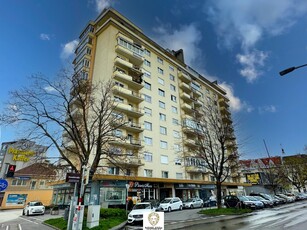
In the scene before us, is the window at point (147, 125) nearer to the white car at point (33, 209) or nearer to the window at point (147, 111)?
the window at point (147, 111)

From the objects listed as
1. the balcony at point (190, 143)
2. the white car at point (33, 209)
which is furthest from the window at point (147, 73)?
the white car at point (33, 209)

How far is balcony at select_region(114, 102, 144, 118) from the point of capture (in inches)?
1258

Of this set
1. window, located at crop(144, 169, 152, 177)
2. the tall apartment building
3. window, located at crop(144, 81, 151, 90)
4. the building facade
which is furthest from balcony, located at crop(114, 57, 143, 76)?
the building facade

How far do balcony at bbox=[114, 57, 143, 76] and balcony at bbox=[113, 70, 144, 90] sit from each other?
41.8 inches

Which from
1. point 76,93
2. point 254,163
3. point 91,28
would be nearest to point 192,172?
point 76,93

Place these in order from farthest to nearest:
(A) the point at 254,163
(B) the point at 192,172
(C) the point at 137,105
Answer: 1. (A) the point at 254,163
2. (B) the point at 192,172
3. (C) the point at 137,105

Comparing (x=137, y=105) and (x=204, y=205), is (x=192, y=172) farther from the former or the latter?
(x=137, y=105)

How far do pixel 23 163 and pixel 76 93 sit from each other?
44.0 meters

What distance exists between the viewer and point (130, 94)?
34.2m

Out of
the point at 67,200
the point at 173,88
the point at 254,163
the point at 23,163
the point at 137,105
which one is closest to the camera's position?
the point at 67,200

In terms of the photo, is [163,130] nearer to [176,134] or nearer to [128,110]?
[176,134]

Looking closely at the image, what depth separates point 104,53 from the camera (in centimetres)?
3662

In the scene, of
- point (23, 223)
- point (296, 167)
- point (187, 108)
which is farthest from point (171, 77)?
point (296, 167)

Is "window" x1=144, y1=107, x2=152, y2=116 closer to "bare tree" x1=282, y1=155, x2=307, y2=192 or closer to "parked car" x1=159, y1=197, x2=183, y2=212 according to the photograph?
"parked car" x1=159, y1=197, x2=183, y2=212
